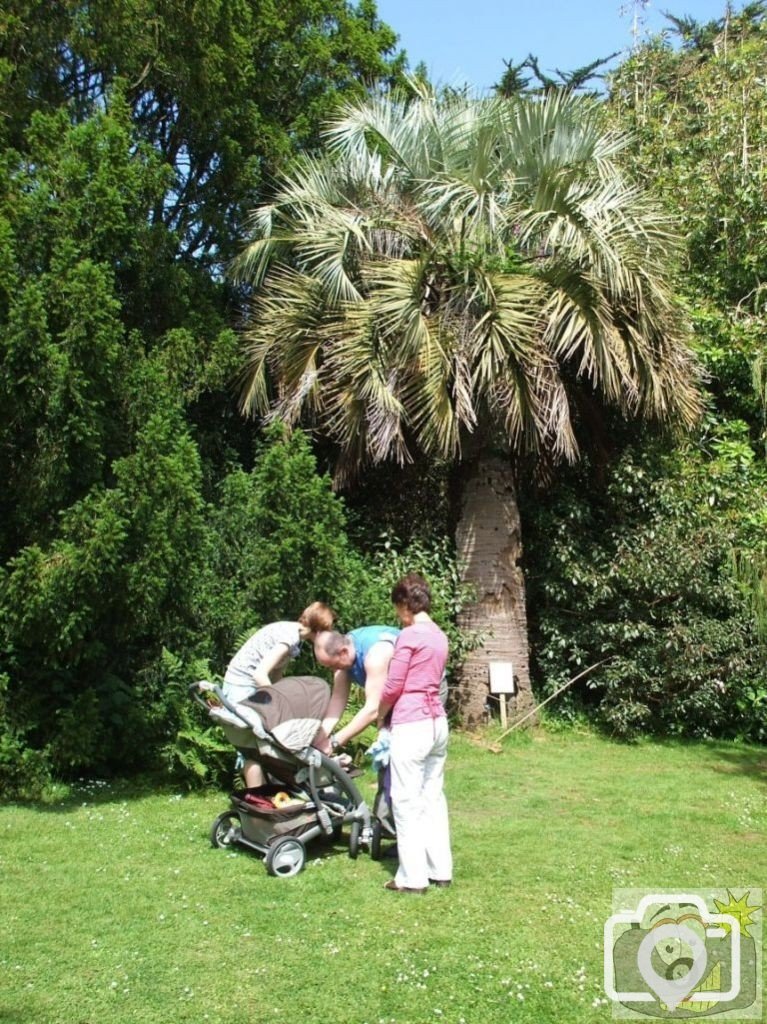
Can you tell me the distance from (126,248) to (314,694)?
14.9ft

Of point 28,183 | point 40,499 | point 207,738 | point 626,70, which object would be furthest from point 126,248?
point 626,70

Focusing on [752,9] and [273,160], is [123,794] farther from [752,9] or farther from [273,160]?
[752,9]

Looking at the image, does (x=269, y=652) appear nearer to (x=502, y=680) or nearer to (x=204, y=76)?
(x=502, y=680)

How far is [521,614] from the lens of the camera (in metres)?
10.5

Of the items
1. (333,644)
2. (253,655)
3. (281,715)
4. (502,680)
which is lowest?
(502,680)

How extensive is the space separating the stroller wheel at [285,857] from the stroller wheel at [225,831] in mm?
583

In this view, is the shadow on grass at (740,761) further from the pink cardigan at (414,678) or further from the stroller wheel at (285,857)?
the stroller wheel at (285,857)

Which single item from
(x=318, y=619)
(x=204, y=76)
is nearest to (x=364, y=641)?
(x=318, y=619)

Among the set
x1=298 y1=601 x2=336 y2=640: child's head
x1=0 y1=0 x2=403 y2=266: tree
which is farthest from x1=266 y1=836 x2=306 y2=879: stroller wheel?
x1=0 y1=0 x2=403 y2=266: tree

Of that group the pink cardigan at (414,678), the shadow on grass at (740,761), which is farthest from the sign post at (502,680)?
the pink cardigan at (414,678)

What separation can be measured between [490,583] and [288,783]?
191 inches

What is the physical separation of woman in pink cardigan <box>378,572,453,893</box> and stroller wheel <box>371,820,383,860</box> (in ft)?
1.65

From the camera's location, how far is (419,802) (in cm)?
518

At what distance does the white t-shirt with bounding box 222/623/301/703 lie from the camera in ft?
20.9
